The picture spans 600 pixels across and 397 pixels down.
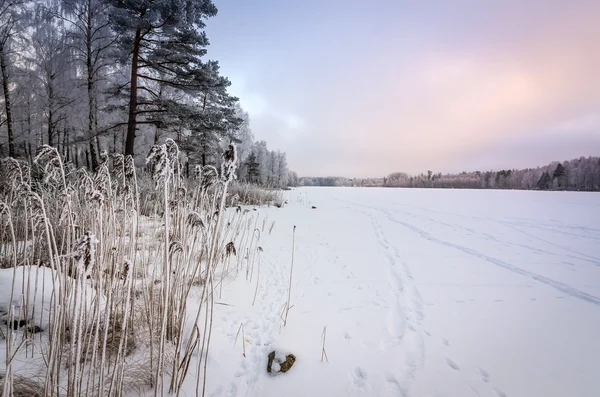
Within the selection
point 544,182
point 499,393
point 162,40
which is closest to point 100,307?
point 499,393

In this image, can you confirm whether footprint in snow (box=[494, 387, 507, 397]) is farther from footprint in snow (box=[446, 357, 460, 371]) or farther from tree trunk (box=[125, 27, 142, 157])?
tree trunk (box=[125, 27, 142, 157])

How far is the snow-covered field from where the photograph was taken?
1.96m

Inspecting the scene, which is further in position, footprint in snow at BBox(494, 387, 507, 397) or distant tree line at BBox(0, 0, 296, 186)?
distant tree line at BBox(0, 0, 296, 186)

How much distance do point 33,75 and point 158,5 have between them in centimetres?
1094

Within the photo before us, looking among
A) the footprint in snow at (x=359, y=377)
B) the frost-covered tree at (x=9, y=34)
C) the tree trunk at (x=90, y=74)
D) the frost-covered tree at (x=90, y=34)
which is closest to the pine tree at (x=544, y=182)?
the footprint in snow at (x=359, y=377)

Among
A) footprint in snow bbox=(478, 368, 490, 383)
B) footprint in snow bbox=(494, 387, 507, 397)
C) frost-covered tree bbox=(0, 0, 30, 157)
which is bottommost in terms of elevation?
footprint in snow bbox=(494, 387, 507, 397)

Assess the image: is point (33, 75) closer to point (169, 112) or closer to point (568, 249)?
point (169, 112)

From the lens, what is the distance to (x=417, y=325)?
277cm

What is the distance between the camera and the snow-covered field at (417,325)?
1.96 meters

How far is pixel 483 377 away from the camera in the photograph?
2.04 m

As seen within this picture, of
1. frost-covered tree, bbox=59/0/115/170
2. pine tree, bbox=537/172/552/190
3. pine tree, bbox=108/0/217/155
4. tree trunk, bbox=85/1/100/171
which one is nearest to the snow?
pine tree, bbox=108/0/217/155

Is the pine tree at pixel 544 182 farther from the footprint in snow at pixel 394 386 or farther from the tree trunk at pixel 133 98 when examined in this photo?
the tree trunk at pixel 133 98

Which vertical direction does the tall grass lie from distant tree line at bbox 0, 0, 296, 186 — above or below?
below

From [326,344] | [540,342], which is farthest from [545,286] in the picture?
[326,344]
